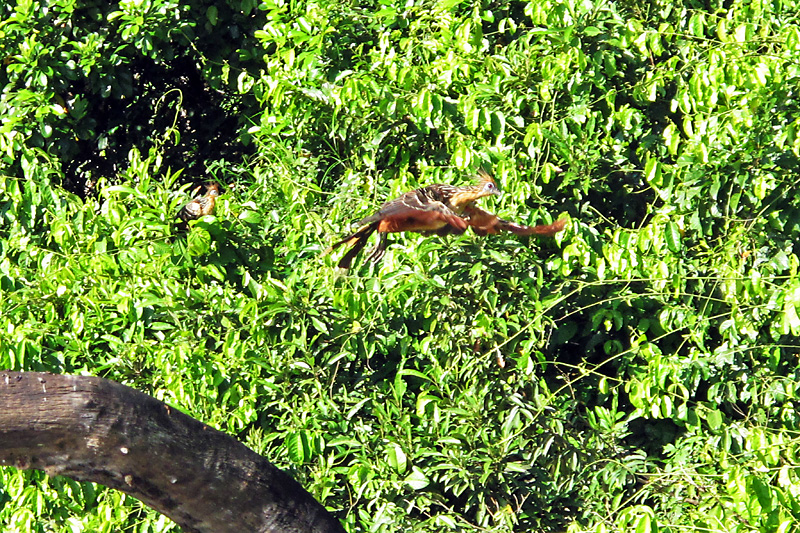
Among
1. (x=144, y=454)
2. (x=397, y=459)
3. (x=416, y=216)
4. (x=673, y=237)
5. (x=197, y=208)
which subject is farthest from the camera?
(x=197, y=208)

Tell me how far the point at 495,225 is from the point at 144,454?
41.7 inches

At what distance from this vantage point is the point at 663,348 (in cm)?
377

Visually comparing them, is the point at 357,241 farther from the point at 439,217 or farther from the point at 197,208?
the point at 197,208

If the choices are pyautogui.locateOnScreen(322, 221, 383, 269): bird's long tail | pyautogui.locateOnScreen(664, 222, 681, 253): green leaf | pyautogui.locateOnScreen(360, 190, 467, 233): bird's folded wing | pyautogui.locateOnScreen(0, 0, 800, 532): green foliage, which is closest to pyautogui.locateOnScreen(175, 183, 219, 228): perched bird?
pyautogui.locateOnScreen(0, 0, 800, 532): green foliage

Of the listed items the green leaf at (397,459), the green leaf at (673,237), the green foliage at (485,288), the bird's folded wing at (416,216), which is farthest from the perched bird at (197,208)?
the green leaf at (673,237)

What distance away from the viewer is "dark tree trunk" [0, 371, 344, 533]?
240cm

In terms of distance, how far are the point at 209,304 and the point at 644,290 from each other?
151 cm

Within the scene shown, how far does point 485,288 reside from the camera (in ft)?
11.1

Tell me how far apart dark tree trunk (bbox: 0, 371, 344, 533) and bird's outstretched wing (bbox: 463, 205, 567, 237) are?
2.79 ft

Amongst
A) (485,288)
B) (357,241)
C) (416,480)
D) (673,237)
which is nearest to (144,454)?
(357,241)

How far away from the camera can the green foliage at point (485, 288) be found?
3295 mm

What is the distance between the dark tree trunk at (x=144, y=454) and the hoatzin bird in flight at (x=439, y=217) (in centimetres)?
69

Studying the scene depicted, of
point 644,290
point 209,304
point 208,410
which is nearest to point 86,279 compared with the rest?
point 209,304

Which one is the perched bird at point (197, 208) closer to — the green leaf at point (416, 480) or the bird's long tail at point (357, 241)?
the bird's long tail at point (357, 241)
